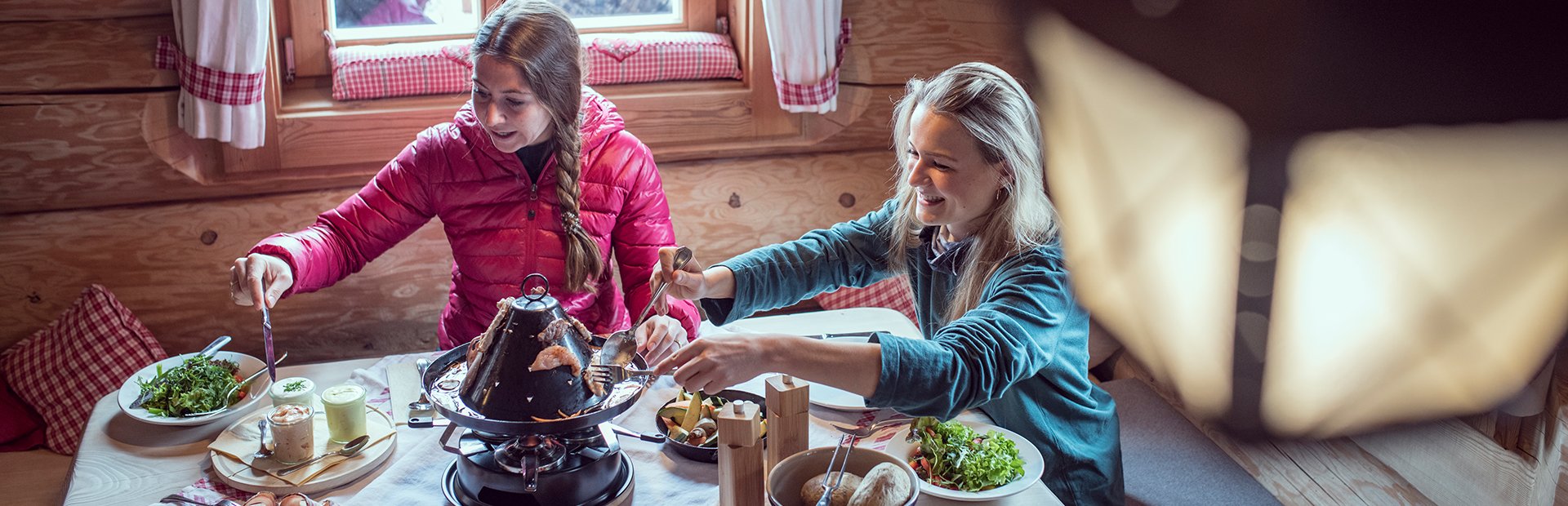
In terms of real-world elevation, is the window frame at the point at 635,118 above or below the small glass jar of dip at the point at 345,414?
above

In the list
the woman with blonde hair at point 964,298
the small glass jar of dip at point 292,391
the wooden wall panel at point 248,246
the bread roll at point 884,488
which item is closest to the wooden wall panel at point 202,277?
the wooden wall panel at point 248,246

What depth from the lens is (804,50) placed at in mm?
3430

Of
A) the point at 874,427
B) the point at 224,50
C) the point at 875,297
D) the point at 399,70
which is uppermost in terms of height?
the point at 224,50

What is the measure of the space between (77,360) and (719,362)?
8.29ft

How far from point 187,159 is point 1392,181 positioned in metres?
3.51

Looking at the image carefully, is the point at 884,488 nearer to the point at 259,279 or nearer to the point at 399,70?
the point at 259,279

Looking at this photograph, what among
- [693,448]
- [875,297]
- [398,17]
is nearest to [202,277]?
[398,17]

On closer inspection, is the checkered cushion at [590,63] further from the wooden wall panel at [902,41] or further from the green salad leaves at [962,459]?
the green salad leaves at [962,459]

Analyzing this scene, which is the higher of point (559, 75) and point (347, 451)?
point (559, 75)

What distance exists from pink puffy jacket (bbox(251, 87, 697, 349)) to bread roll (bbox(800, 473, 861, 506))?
1.26 meters

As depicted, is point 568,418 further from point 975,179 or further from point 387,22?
point 387,22

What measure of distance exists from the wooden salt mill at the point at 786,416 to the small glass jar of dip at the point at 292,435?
795mm

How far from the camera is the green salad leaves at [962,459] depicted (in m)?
1.66

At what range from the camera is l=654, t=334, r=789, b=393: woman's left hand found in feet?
4.69
